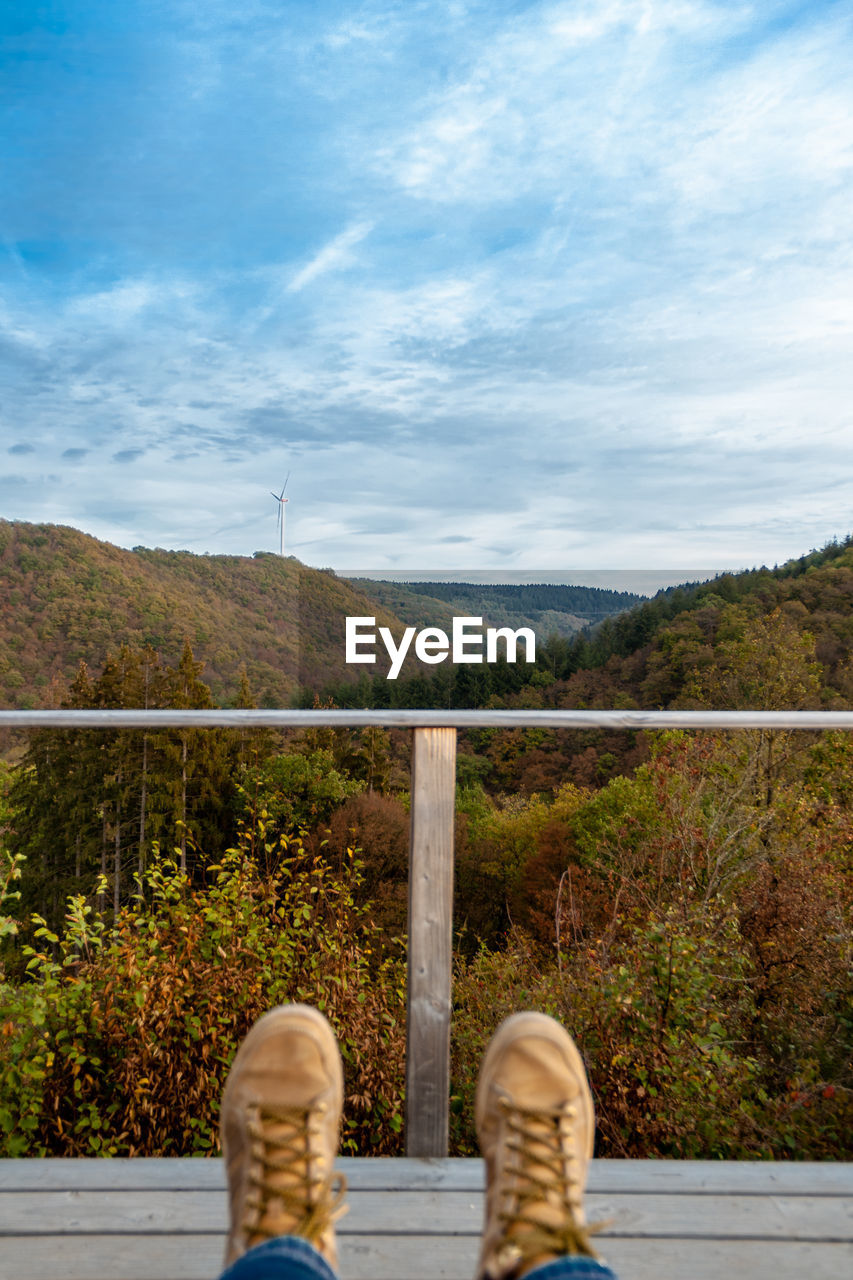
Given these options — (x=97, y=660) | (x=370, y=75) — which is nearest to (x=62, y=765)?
(x=97, y=660)

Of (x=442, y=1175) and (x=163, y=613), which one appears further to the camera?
(x=163, y=613)

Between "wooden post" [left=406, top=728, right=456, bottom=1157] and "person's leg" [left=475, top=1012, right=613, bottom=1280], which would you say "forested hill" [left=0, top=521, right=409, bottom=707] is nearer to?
"wooden post" [left=406, top=728, right=456, bottom=1157]

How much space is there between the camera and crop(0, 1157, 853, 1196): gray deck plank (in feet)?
4.63

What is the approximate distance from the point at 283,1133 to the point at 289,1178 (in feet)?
0.20

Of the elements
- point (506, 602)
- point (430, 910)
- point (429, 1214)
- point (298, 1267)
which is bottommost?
point (429, 1214)

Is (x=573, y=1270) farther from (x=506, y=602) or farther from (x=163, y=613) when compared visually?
(x=506, y=602)

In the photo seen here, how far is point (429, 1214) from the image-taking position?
1343 mm

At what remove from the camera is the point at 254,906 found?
2.39 metres

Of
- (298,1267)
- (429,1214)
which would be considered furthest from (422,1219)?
(298,1267)

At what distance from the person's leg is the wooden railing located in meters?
0.31

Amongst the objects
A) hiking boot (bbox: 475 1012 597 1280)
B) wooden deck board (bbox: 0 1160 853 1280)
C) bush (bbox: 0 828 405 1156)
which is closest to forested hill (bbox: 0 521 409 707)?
bush (bbox: 0 828 405 1156)

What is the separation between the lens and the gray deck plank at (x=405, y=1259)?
3.95 feet

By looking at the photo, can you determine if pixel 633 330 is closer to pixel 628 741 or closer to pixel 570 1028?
pixel 628 741

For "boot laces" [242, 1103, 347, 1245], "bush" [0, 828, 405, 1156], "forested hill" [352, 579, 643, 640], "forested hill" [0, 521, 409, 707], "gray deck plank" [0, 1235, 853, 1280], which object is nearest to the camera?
"boot laces" [242, 1103, 347, 1245]
